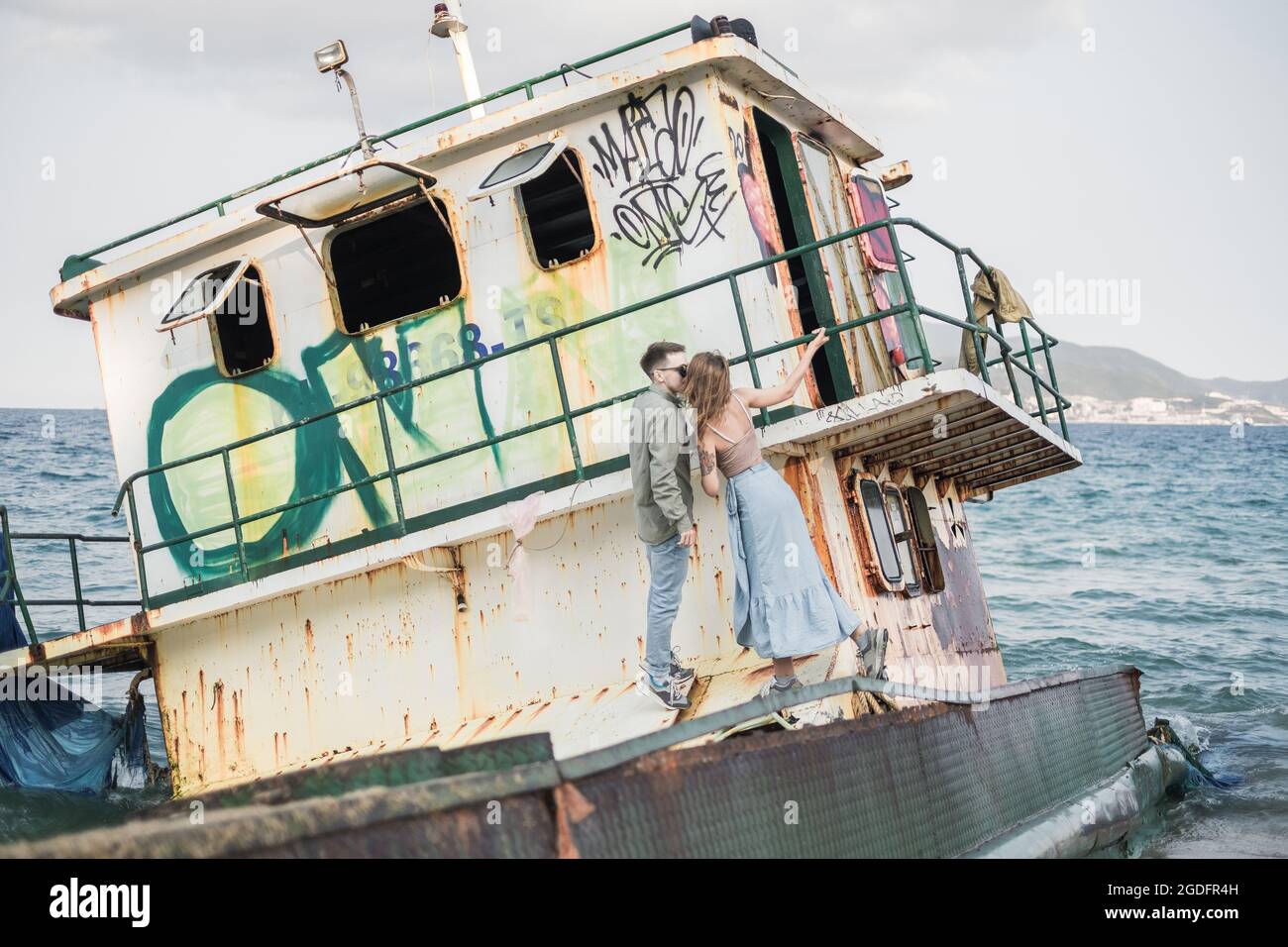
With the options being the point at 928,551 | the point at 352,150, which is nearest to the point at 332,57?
the point at 352,150

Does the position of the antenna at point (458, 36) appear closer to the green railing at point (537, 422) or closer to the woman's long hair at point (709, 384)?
the green railing at point (537, 422)

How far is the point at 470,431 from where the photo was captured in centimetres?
916

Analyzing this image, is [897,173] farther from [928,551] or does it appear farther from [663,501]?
[663,501]

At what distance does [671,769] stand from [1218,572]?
25625 mm

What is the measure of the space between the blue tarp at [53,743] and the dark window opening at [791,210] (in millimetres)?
5985

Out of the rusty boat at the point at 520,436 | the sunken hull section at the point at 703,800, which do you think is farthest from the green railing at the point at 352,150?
the sunken hull section at the point at 703,800

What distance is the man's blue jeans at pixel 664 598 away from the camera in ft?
25.1

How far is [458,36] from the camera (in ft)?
35.4

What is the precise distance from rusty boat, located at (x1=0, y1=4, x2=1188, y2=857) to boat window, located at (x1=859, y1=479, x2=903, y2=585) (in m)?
0.03

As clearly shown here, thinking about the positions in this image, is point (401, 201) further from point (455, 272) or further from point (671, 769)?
point (671, 769)

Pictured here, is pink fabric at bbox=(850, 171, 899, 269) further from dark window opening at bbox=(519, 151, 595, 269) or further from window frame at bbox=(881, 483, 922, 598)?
dark window opening at bbox=(519, 151, 595, 269)

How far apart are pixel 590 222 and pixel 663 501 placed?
8.36 ft

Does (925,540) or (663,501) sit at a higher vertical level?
(663,501)
